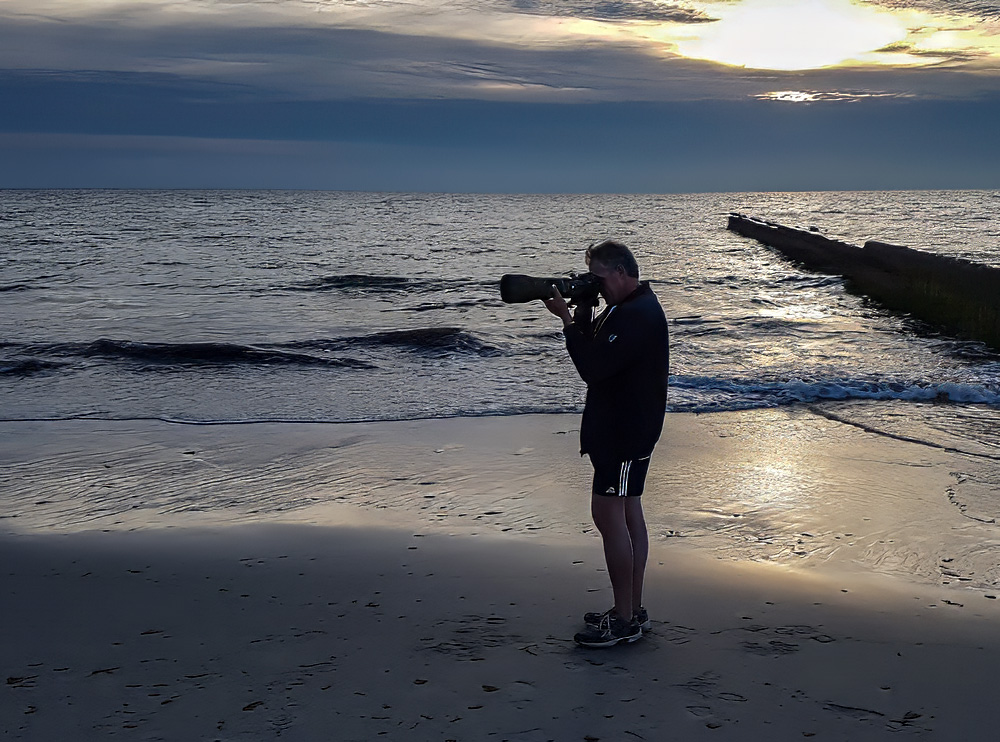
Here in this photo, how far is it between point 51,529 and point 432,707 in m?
3.58

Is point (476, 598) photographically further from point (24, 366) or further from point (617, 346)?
point (24, 366)

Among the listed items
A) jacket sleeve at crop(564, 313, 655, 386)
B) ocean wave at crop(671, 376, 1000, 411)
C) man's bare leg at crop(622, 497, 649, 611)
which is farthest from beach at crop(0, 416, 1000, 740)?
ocean wave at crop(671, 376, 1000, 411)

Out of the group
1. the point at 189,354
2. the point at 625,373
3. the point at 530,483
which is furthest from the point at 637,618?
the point at 189,354

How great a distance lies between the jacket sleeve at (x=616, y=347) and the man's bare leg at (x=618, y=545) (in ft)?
1.95

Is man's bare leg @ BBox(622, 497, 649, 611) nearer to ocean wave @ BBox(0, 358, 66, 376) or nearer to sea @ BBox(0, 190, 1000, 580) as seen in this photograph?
sea @ BBox(0, 190, 1000, 580)

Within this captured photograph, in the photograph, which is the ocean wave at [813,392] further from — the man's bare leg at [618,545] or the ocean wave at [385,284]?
the ocean wave at [385,284]

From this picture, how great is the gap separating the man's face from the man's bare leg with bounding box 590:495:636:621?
92 cm

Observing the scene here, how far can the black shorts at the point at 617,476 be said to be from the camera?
12.6 feet

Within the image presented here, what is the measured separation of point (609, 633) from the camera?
12.8ft

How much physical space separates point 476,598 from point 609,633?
0.86m

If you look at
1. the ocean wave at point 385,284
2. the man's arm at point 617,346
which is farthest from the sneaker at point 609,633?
the ocean wave at point 385,284

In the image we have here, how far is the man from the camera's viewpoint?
3756mm

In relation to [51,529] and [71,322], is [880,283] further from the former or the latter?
[51,529]

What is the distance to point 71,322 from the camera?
17953 millimetres
